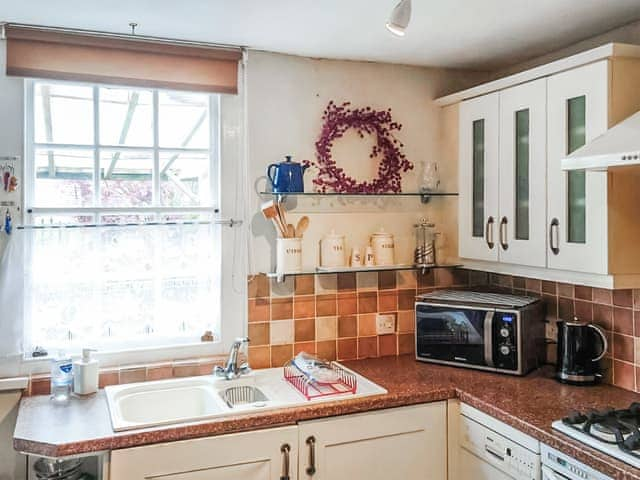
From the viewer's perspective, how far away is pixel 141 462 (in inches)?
72.9

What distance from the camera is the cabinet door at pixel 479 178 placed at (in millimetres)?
2543

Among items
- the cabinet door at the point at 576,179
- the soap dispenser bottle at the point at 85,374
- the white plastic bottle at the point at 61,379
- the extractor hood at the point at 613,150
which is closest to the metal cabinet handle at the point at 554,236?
the cabinet door at the point at 576,179

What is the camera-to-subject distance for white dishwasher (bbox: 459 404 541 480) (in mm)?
1886

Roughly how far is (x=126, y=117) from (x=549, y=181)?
172 centimetres

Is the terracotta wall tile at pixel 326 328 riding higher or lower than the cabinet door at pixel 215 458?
higher

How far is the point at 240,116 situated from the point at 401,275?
1.08 m

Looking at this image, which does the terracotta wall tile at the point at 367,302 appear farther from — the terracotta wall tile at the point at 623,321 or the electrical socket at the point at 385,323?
the terracotta wall tile at the point at 623,321

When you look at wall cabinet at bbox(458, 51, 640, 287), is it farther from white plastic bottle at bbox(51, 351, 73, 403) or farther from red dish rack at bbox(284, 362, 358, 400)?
white plastic bottle at bbox(51, 351, 73, 403)

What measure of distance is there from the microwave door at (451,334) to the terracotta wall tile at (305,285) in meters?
0.49

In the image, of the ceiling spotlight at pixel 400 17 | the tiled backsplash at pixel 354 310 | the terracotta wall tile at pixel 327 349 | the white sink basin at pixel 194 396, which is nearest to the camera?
the ceiling spotlight at pixel 400 17

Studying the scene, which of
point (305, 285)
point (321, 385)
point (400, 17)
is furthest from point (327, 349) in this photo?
point (400, 17)

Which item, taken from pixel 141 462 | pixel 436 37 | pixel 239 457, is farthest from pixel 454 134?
pixel 141 462

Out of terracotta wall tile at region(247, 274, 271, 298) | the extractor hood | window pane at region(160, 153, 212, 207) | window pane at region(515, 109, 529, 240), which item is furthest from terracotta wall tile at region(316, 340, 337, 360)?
the extractor hood

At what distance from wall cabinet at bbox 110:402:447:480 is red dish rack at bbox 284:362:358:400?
121 mm
